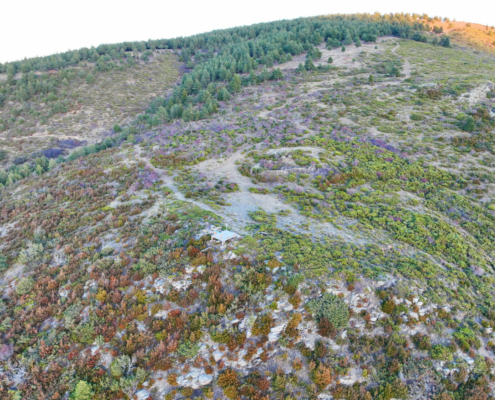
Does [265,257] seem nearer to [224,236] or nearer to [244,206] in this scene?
[224,236]

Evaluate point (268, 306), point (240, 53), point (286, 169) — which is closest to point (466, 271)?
point (268, 306)

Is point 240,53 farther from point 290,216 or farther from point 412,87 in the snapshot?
point 290,216

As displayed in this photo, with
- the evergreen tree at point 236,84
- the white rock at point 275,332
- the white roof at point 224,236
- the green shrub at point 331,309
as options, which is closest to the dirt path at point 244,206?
the white roof at point 224,236

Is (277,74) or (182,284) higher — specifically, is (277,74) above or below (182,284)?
above

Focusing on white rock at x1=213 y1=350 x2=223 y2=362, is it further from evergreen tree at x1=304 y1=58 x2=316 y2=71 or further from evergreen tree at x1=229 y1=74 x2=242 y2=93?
evergreen tree at x1=304 y1=58 x2=316 y2=71

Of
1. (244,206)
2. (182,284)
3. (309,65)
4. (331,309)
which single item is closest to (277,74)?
(309,65)

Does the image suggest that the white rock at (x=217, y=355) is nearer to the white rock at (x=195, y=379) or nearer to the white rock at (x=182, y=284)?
the white rock at (x=195, y=379)

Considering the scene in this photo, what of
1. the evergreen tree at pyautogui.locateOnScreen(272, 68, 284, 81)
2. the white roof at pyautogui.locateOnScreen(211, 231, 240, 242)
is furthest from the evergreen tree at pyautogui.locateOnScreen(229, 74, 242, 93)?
the white roof at pyautogui.locateOnScreen(211, 231, 240, 242)
